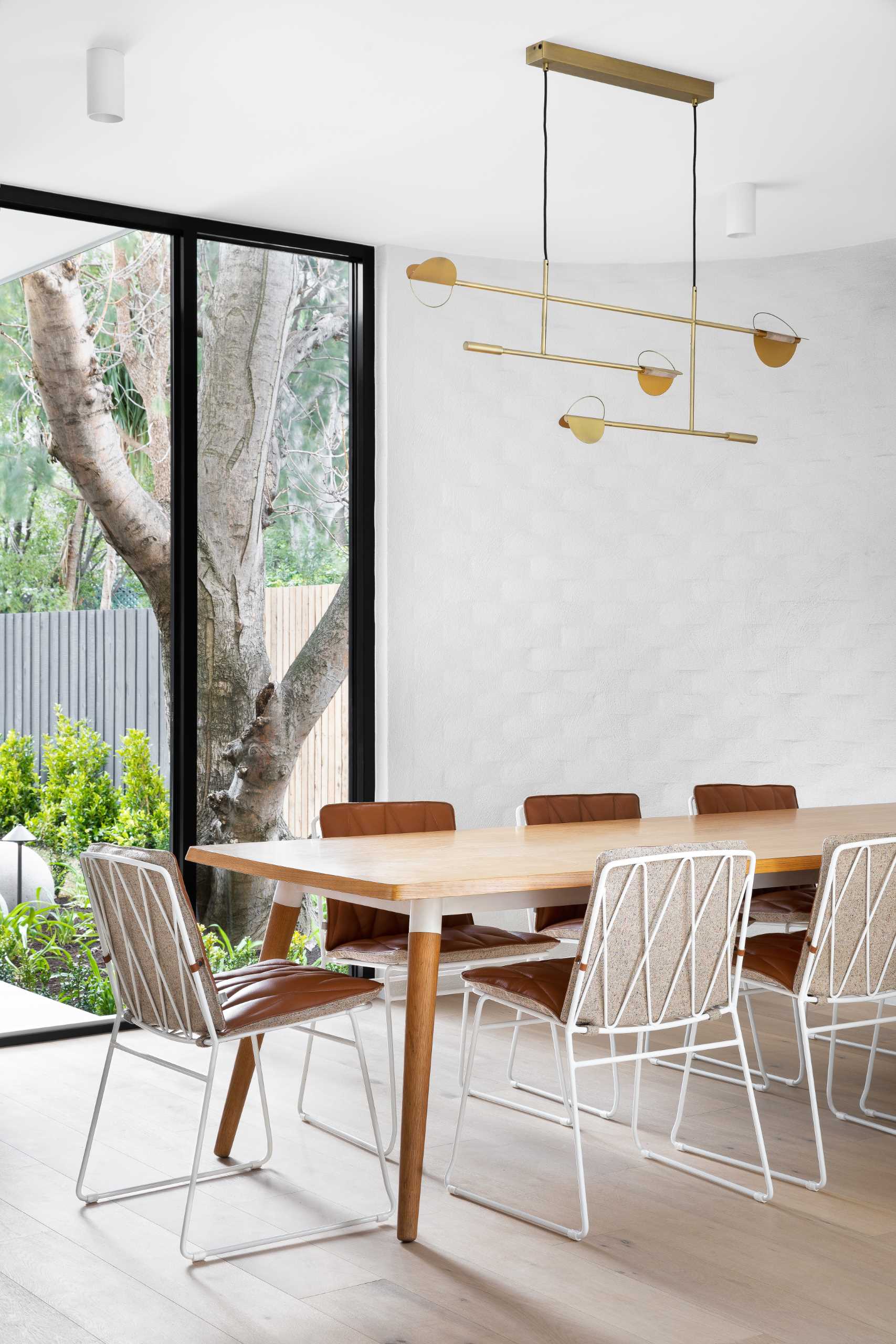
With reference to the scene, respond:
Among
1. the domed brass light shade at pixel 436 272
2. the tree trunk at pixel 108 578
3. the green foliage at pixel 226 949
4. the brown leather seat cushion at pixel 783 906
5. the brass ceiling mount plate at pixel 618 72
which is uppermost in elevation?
the brass ceiling mount plate at pixel 618 72

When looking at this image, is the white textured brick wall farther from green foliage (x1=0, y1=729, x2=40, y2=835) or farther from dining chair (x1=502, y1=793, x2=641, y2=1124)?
green foliage (x1=0, y1=729, x2=40, y2=835)

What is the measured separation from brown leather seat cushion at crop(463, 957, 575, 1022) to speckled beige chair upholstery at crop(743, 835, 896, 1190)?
1.66 feet

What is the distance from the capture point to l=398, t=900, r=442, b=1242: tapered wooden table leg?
2.91 m

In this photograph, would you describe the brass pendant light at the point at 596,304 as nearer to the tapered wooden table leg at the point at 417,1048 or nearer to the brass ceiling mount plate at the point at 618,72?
the brass ceiling mount plate at the point at 618,72

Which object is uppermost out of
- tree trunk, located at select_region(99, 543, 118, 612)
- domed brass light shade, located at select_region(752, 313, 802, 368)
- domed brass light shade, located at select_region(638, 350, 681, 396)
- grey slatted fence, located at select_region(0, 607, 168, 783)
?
domed brass light shade, located at select_region(752, 313, 802, 368)

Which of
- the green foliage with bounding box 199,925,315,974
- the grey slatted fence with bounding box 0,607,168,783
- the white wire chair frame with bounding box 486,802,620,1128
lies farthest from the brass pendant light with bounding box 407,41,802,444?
the green foliage with bounding box 199,925,315,974

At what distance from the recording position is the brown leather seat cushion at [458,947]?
371 cm

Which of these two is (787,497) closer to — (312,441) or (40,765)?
→ (312,441)

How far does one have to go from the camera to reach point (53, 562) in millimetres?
4777

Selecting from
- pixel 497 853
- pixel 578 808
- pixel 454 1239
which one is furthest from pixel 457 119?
pixel 454 1239

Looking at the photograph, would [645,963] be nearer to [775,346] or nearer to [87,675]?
[775,346]

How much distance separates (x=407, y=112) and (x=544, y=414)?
5.90 ft

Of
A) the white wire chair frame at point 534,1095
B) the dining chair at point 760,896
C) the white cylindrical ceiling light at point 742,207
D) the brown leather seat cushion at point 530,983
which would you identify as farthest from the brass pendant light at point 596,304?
the brown leather seat cushion at point 530,983

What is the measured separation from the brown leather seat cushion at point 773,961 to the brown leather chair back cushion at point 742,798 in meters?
1.09
